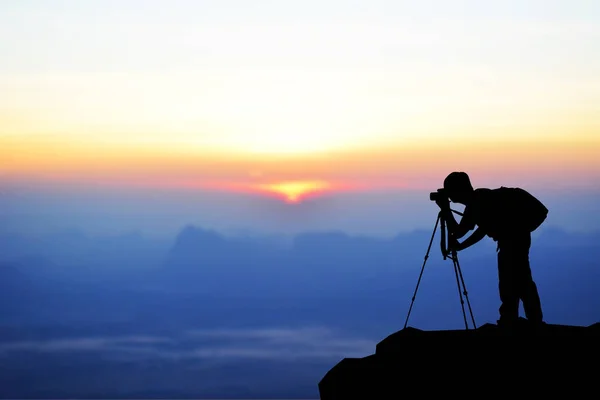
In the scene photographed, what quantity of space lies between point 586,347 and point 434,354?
9.05 ft

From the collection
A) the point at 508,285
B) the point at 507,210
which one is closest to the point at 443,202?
the point at 507,210

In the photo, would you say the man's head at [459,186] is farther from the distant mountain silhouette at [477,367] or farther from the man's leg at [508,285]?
the distant mountain silhouette at [477,367]

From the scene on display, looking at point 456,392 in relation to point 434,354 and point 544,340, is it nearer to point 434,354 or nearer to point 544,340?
point 434,354

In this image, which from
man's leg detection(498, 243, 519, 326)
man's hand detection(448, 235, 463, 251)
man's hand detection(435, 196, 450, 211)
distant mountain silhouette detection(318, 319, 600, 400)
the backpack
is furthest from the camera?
man's hand detection(448, 235, 463, 251)

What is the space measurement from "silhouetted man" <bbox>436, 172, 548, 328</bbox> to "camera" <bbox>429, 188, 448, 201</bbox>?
0.10 m

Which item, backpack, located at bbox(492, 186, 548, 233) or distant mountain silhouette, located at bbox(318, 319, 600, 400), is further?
backpack, located at bbox(492, 186, 548, 233)

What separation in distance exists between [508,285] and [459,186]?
230 cm

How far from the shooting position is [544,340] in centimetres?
1432

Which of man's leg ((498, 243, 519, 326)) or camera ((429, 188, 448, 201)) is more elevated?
camera ((429, 188, 448, 201))

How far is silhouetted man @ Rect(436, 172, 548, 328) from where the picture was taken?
15.4 meters

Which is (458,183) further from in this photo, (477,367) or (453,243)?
(477,367)

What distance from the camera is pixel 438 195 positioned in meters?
16.0

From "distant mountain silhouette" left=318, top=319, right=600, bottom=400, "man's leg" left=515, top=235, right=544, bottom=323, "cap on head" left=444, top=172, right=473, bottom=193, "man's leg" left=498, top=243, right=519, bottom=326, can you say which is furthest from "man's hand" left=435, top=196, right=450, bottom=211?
"distant mountain silhouette" left=318, top=319, right=600, bottom=400

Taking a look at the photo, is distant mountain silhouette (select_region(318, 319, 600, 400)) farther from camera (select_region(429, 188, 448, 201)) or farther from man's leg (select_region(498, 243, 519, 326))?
camera (select_region(429, 188, 448, 201))
